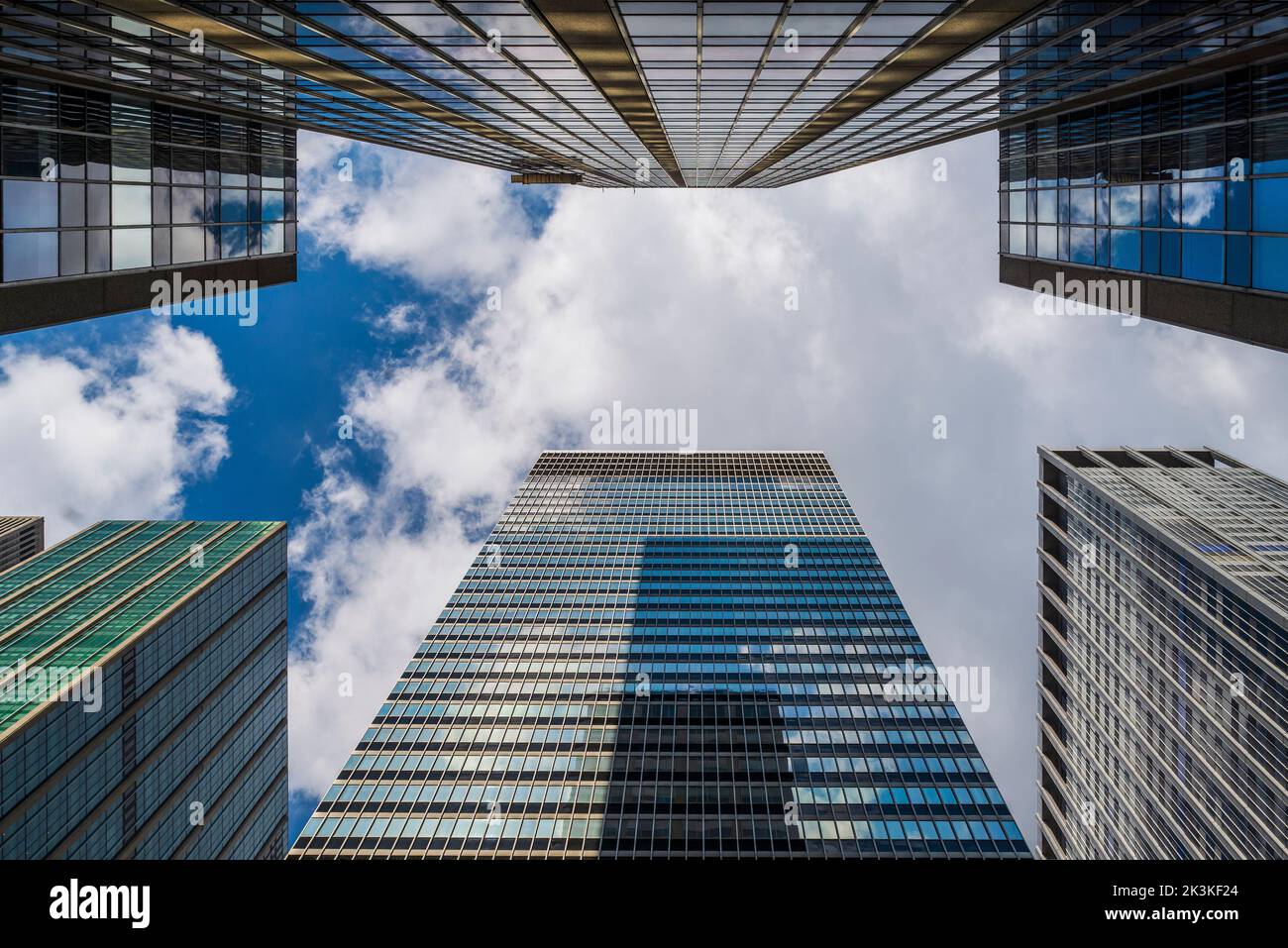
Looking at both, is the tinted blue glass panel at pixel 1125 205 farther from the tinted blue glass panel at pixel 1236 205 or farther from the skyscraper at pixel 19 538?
the skyscraper at pixel 19 538

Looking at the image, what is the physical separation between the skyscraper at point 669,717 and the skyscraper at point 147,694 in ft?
60.2

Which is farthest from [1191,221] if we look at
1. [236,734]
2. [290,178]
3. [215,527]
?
[215,527]

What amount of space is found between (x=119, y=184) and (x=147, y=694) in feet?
221

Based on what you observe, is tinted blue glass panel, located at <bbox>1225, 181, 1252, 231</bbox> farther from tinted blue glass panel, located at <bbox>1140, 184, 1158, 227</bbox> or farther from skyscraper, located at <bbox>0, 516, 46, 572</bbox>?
skyscraper, located at <bbox>0, 516, 46, 572</bbox>

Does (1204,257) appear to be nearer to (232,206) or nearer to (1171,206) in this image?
(1171,206)

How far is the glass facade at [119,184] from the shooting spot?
1766 centimetres

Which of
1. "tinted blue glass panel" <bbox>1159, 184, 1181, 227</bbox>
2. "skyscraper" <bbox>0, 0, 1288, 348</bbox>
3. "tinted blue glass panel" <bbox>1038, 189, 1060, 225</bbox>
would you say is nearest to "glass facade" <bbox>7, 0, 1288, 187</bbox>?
"skyscraper" <bbox>0, 0, 1288, 348</bbox>

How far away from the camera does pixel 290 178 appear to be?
3338cm

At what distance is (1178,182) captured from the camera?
810 inches

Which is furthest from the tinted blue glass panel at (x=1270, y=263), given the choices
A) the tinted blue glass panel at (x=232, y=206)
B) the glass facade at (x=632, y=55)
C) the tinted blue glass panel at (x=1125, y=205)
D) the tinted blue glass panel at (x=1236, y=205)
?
the tinted blue glass panel at (x=232, y=206)

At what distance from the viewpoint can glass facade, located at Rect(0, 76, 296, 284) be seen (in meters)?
17.7

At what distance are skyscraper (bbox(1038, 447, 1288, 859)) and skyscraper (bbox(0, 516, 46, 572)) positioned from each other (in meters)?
217

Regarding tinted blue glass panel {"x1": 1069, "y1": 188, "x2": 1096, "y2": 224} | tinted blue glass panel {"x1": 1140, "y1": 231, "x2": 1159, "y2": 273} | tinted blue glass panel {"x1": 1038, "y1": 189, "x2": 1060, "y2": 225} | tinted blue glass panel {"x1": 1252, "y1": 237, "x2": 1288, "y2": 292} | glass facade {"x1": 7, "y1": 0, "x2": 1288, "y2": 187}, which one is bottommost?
tinted blue glass panel {"x1": 1252, "y1": 237, "x2": 1288, "y2": 292}

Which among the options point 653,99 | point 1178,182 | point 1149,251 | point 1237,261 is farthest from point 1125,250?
point 653,99
